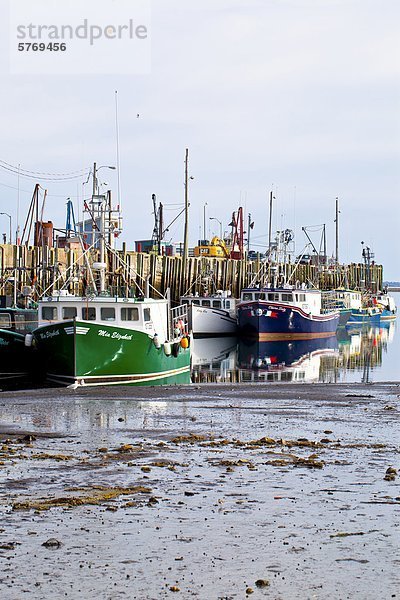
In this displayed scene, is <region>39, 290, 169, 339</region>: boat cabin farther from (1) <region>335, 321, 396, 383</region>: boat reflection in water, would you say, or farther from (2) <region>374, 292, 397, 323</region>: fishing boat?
(2) <region>374, 292, 397, 323</region>: fishing boat

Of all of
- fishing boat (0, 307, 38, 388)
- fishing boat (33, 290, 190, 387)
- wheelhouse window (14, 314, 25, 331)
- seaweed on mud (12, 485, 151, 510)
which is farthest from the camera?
wheelhouse window (14, 314, 25, 331)

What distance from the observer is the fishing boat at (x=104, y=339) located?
27.8 m

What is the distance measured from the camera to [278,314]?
2418 inches

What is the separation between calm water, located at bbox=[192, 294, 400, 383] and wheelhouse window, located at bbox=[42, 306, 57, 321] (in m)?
7.20

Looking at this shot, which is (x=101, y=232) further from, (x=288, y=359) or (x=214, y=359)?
(x=288, y=359)

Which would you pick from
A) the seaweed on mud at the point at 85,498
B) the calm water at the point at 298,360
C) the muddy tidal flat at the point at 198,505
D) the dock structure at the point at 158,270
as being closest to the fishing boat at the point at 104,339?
the calm water at the point at 298,360

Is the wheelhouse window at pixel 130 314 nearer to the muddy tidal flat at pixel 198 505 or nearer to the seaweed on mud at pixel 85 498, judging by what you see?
the muddy tidal flat at pixel 198 505

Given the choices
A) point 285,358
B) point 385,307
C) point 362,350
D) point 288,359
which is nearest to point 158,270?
point 362,350

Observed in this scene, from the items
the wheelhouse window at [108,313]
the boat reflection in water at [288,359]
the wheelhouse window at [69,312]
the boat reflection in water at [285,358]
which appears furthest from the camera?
the boat reflection in water at [285,358]

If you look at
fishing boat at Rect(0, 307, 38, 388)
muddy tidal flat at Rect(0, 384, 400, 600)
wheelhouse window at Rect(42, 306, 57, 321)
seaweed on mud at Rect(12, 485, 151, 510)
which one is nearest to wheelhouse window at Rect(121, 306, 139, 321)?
wheelhouse window at Rect(42, 306, 57, 321)

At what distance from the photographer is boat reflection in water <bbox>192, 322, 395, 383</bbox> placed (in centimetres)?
3768

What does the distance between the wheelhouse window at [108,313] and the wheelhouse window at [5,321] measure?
21.7ft

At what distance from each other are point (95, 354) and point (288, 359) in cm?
2135

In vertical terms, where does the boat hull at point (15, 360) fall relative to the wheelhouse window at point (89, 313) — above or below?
below
